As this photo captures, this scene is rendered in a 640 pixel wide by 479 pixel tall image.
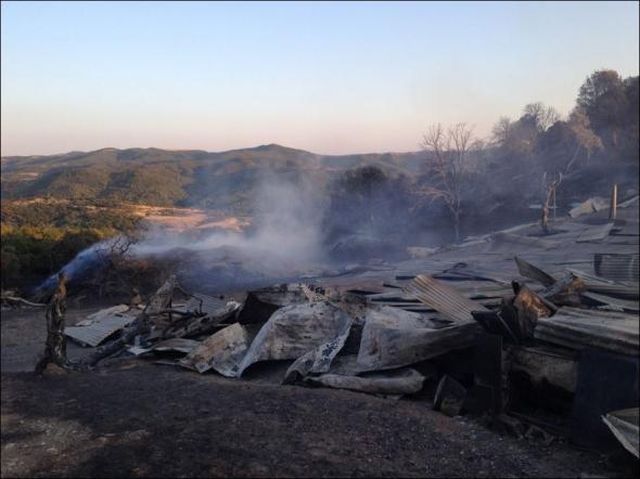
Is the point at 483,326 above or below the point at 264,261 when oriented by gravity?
above

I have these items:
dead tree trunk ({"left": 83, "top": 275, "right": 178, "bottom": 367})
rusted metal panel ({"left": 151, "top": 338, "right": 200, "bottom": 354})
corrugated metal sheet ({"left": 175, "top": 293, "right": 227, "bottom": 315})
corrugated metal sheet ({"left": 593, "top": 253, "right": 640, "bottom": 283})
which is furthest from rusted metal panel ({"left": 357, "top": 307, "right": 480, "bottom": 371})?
corrugated metal sheet ({"left": 175, "top": 293, "right": 227, "bottom": 315})

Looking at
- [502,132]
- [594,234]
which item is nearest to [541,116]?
[502,132]

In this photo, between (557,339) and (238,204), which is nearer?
(557,339)

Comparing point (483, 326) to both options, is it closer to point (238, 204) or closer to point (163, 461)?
point (163, 461)

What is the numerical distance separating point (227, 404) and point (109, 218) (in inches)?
861

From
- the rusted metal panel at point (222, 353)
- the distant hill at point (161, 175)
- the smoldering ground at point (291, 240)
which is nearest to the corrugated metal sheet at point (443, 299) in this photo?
the rusted metal panel at point (222, 353)

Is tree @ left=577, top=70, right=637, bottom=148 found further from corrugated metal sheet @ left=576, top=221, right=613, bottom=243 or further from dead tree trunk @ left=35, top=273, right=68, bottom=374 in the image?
dead tree trunk @ left=35, top=273, right=68, bottom=374

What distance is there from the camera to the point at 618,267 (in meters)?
8.72

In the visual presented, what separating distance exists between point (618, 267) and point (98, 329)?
9.21 m

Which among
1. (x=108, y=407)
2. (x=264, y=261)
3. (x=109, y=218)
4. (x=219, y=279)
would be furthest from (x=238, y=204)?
(x=108, y=407)

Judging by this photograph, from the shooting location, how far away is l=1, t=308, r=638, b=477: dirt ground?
4.18 metres

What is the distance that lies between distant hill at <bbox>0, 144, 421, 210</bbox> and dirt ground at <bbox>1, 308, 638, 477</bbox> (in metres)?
26.6

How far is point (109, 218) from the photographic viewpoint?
2584cm

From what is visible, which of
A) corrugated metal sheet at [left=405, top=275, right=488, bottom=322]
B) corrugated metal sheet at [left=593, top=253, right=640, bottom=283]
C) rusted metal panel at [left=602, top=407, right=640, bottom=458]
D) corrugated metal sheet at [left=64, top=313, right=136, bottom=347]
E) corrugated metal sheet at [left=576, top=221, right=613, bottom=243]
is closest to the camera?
rusted metal panel at [left=602, top=407, right=640, bottom=458]
